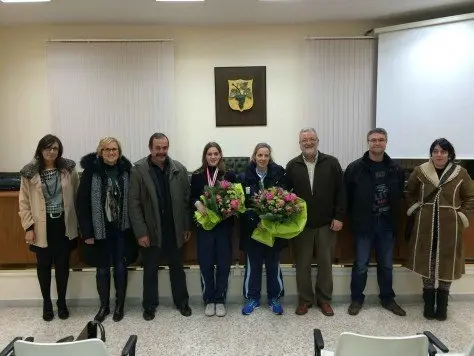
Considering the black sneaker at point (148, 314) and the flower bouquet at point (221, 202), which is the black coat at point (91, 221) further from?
the flower bouquet at point (221, 202)

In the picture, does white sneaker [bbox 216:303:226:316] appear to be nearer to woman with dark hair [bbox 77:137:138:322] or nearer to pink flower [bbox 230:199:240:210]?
woman with dark hair [bbox 77:137:138:322]

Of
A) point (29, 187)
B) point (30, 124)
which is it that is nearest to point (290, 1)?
point (29, 187)

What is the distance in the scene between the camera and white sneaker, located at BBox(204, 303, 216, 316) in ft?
10.5

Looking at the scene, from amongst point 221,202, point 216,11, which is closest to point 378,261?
point 221,202

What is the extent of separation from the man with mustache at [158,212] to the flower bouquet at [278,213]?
2.11 ft

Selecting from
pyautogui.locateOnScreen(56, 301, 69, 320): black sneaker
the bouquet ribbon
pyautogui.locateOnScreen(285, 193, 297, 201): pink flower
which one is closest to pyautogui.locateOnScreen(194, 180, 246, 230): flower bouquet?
the bouquet ribbon

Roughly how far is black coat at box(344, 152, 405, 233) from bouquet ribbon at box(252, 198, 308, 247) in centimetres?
50

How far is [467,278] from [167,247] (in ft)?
9.17

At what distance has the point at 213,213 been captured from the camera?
9.45ft

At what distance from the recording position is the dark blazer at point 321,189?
3057 mm

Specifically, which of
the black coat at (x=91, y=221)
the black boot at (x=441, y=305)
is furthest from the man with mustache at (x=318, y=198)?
the black coat at (x=91, y=221)

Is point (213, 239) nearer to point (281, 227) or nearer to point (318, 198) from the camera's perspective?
point (281, 227)

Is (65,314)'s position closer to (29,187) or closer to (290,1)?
(29,187)

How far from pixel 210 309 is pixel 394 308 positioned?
161 cm
